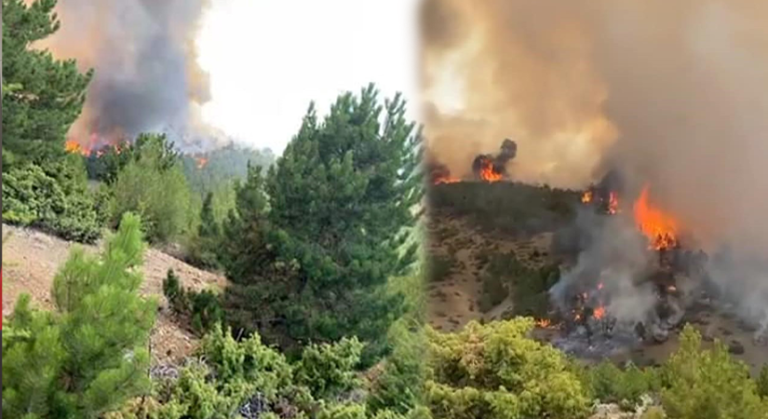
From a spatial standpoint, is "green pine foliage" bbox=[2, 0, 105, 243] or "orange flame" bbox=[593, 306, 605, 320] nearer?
"orange flame" bbox=[593, 306, 605, 320]

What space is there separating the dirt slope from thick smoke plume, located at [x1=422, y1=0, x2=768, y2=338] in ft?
2.88

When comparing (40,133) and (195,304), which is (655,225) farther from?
(40,133)

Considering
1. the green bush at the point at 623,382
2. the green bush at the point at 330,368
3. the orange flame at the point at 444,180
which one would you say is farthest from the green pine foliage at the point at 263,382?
the orange flame at the point at 444,180

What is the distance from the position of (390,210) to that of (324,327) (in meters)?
0.37

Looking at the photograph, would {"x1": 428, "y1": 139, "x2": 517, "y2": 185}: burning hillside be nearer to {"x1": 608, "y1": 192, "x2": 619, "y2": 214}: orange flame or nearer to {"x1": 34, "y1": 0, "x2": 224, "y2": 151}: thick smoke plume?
{"x1": 608, "y1": 192, "x2": 619, "y2": 214}: orange flame

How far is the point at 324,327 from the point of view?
2529 mm

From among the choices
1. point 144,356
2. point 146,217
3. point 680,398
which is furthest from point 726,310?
point 146,217

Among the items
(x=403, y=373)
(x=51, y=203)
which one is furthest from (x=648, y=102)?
(x=51, y=203)

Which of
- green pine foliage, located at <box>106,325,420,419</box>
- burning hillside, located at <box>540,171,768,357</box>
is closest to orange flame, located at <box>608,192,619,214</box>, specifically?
burning hillside, located at <box>540,171,768,357</box>

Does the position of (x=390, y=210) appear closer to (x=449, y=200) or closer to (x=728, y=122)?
(x=449, y=200)

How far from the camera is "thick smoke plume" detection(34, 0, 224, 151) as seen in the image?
228 centimetres

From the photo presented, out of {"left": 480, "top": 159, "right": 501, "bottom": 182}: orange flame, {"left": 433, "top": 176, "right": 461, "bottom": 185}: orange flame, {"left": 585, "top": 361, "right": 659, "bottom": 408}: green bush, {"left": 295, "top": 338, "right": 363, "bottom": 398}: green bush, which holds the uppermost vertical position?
{"left": 480, "top": 159, "right": 501, "bottom": 182}: orange flame

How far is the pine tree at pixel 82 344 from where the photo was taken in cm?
189

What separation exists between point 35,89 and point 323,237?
2.73 ft
